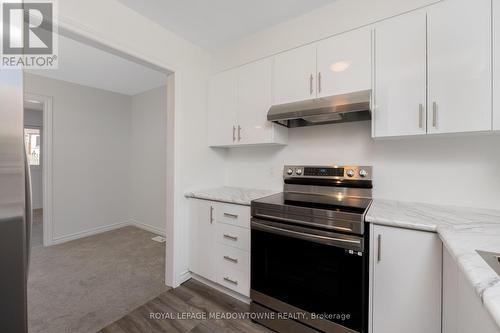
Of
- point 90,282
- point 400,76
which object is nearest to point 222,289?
point 90,282

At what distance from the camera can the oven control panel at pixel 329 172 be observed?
5.97ft

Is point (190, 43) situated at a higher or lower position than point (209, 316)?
higher

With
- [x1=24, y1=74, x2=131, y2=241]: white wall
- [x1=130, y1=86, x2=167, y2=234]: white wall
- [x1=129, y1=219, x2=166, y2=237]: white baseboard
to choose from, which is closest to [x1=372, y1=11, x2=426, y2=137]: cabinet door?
[x1=130, y1=86, x2=167, y2=234]: white wall

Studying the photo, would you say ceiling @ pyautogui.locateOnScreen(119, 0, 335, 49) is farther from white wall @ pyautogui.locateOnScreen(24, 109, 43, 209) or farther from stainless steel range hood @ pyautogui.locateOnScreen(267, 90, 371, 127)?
white wall @ pyautogui.locateOnScreen(24, 109, 43, 209)

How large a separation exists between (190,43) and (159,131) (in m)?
1.73

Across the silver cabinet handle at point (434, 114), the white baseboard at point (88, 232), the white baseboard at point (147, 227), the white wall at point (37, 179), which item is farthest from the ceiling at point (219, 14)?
the white wall at point (37, 179)

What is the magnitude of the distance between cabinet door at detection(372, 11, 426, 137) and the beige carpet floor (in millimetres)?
2436

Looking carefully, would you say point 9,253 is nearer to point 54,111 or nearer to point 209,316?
point 209,316

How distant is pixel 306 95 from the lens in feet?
6.02

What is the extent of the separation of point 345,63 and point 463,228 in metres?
1.30

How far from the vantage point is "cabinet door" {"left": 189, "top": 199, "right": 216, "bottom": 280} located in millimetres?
2064

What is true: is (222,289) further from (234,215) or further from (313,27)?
(313,27)

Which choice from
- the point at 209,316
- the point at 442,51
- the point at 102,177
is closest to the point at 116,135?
the point at 102,177

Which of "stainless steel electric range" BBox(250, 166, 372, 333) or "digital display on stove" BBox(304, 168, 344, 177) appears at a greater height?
"digital display on stove" BBox(304, 168, 344, 177)
